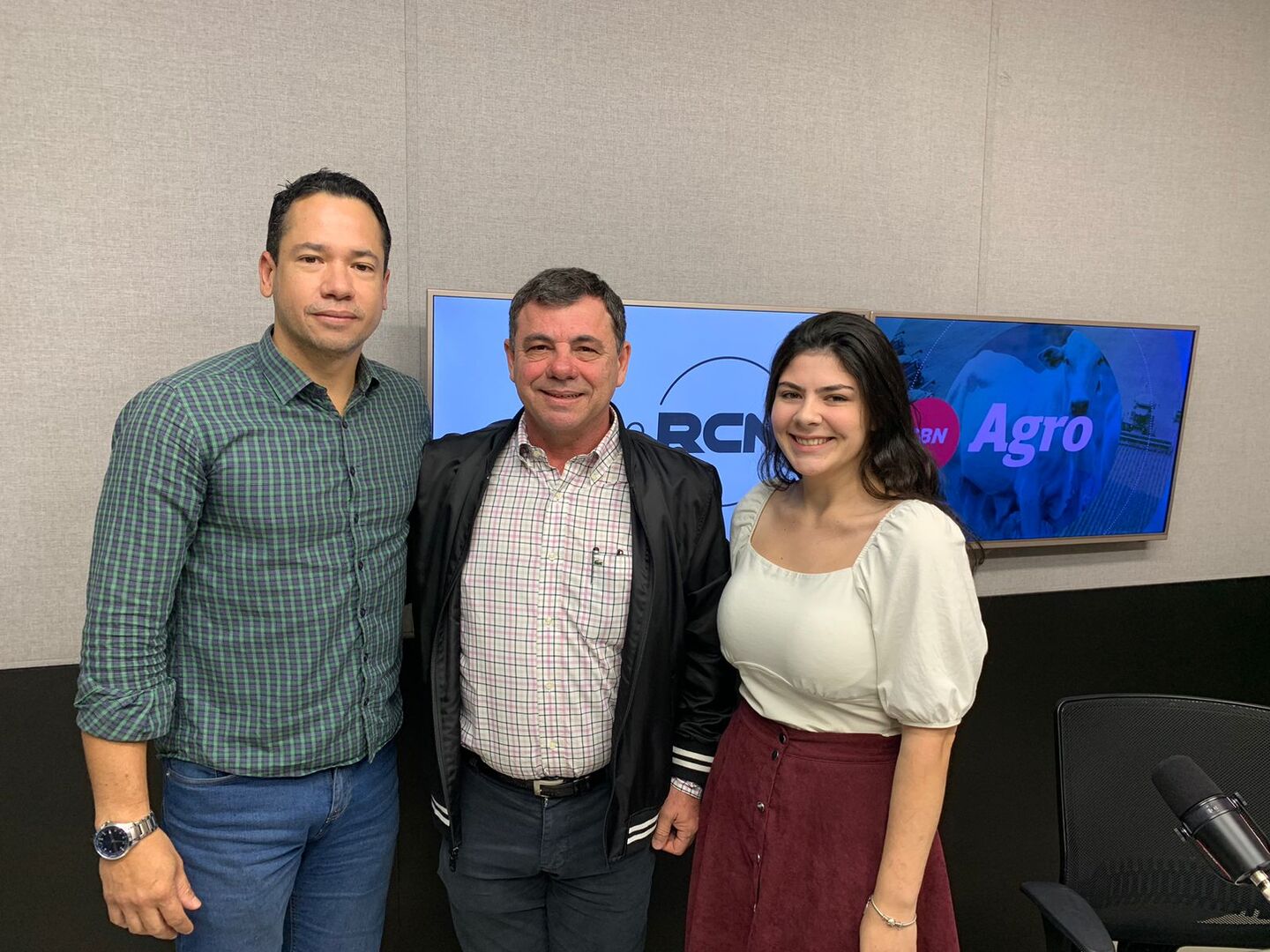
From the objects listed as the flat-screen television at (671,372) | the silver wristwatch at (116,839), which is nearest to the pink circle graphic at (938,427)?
the flat-screen television at (671,372)

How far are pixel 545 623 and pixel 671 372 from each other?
89 cm

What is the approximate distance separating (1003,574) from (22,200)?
2.78 meters

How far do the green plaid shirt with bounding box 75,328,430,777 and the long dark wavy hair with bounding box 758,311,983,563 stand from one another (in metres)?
0.81

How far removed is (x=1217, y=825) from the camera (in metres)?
1.03

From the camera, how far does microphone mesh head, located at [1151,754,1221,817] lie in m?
1.06

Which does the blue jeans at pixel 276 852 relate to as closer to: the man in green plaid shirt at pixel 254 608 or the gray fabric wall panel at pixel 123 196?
the man in green plaid shirt at pixel 254 608

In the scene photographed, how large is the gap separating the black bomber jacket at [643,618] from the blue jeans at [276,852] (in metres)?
0.17

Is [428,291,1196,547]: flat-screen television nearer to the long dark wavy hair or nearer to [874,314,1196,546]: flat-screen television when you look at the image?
[874,314,1196,546]: flat-screen television

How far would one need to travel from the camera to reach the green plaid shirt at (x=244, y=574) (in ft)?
4.47

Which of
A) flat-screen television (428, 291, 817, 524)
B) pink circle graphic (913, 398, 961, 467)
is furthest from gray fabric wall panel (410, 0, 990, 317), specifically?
pink circle graphic (913, 398, 961, 467)

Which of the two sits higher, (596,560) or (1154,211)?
(1154,211)

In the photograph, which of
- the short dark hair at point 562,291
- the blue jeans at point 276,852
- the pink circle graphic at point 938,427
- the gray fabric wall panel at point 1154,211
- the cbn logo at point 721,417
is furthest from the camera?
the gray fabric wall panel at point 1154,211

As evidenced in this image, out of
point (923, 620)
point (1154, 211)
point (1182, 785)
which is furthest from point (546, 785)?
point (1154, 211)

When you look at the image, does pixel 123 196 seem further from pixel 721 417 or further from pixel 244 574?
pixel 721 417
